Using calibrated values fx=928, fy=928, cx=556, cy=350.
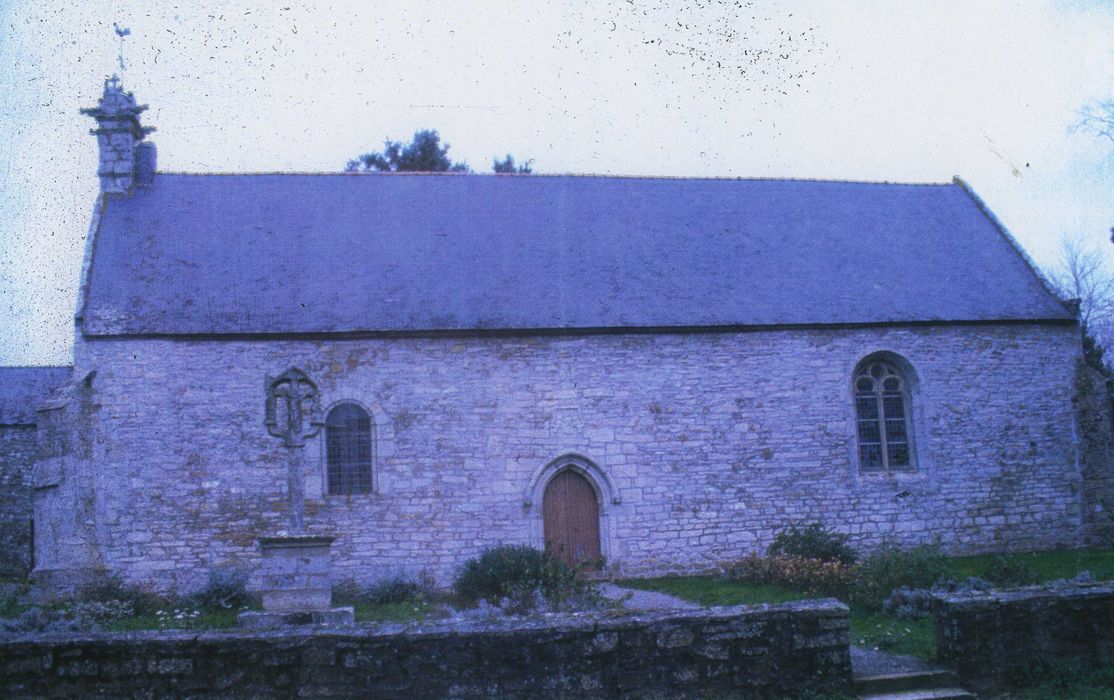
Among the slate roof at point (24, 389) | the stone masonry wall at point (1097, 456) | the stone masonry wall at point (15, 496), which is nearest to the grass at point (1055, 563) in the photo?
the stone masonry wall at point (1097, 456)

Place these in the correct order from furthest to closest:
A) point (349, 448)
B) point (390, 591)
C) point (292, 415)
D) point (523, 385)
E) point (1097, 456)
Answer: point (1097, 456) < point (523, 385) < point (349, 448) < point (390, 591) < point (292, 415)

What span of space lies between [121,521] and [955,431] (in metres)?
14.5

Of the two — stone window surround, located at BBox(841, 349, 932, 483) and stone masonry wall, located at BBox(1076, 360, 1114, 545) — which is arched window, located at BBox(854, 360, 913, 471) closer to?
stone window surround, located at BBox(841, 349, 932, 483)

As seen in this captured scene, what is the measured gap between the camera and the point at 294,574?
1073cm

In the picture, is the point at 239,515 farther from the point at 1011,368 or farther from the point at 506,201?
the point at 1011,368

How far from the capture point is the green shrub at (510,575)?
12.4m

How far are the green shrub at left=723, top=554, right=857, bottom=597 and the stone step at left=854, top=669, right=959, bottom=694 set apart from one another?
178 inches

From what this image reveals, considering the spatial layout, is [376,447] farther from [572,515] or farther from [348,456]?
[572,515]

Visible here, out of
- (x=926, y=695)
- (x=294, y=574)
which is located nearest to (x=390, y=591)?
(x=294, y=574)

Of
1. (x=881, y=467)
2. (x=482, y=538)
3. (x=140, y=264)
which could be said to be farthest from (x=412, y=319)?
(x=881, y=467)

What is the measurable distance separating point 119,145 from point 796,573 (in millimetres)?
14790

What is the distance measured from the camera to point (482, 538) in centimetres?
1535

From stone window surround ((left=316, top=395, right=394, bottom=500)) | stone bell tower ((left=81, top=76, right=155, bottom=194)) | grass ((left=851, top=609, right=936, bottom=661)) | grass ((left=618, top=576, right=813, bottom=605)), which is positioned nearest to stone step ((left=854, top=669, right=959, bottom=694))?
grass ((left=851, top=609, right=936, bottom=661))

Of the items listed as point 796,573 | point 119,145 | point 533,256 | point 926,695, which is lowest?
point 926,695
